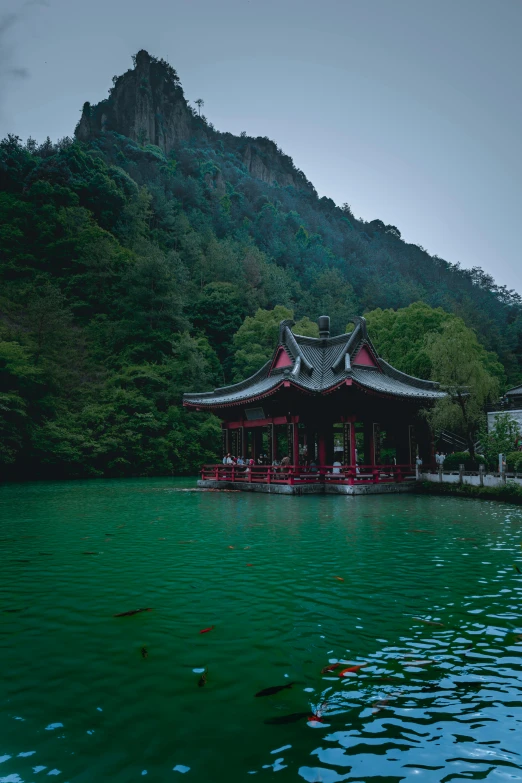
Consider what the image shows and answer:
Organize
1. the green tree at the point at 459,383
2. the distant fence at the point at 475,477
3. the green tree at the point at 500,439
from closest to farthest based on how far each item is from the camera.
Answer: the distant fence at the point at 475,477
the green tree at the point at 500,439
the green tree at the point at 459,383

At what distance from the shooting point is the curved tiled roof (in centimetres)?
2228

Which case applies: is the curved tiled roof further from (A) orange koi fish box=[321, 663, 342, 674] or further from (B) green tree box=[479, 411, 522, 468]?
(A) orange koi fish box=[321, 663, 342, 674]

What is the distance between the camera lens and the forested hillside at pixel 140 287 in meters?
35.9

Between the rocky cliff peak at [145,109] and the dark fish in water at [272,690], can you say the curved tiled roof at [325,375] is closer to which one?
the dark fish in water at [272,690]

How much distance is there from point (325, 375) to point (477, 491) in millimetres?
8198

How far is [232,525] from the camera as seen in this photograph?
12859 millimetres

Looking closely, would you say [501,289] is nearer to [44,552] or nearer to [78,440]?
[78,440]

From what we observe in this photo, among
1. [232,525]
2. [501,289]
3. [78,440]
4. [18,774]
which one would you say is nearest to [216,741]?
[18,774]

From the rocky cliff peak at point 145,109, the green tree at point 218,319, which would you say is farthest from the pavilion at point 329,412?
the rocky cliff peak at point 145,109

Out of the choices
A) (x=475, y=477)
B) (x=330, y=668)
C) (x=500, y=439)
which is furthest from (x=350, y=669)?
(x=500, y=439)

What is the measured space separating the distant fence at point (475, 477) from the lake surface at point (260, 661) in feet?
26.9

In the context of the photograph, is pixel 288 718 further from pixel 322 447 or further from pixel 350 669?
pixel 322 447

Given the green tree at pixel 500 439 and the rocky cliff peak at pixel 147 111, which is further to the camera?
the rocky cliff peak at pixel 147 111

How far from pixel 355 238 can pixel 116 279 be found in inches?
2927
